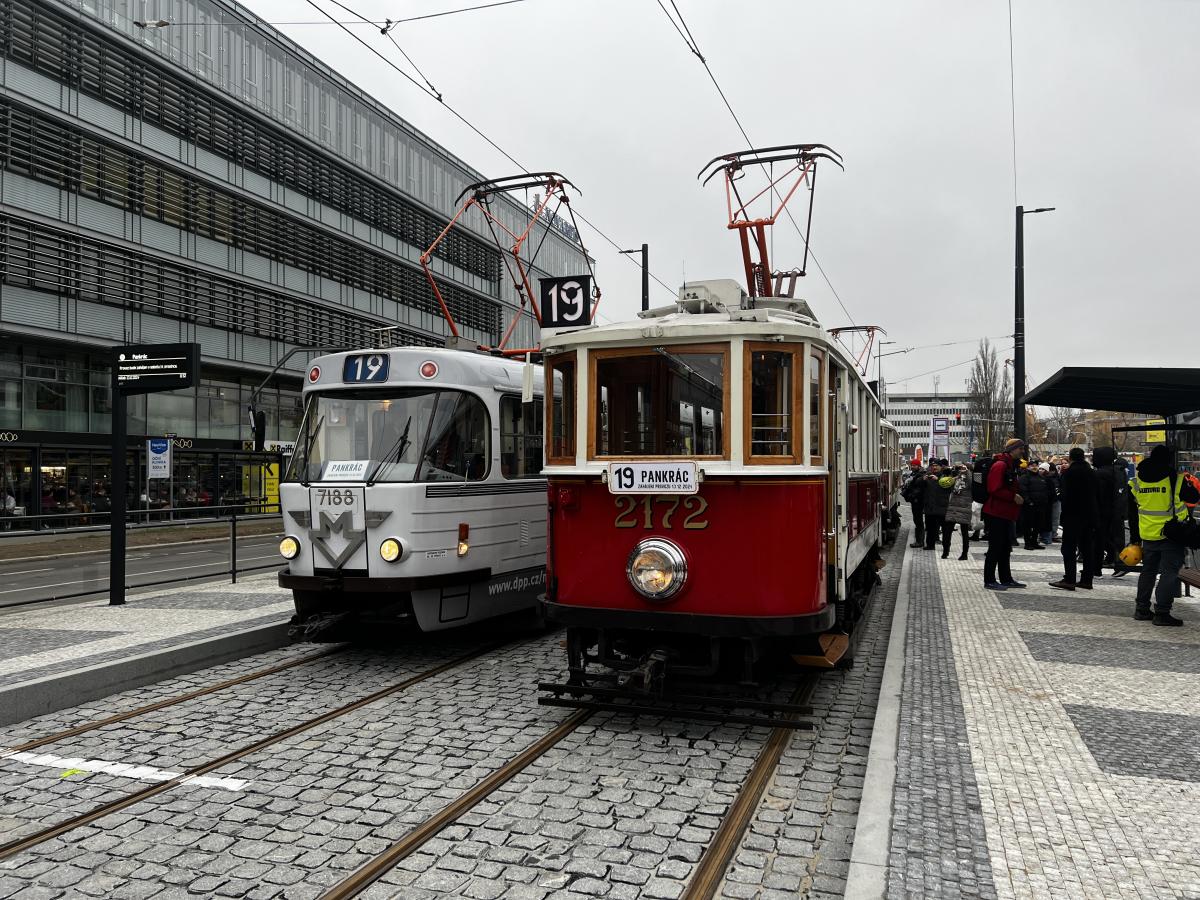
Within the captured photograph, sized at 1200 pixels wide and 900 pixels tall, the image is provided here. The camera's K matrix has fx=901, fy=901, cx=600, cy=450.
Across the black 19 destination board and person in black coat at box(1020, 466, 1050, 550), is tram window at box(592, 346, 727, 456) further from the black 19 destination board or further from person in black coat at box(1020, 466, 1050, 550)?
person in black coat at box(1020, 466, 1050, 550)

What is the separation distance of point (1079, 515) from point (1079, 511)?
64 millimetres

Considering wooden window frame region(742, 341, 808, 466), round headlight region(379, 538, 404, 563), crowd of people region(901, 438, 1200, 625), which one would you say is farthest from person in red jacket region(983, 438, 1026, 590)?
round headlight region(379, 538, 404, 563)

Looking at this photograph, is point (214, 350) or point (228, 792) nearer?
point (228, 792)

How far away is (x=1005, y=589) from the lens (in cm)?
1177

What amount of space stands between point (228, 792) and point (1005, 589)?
10.0 m

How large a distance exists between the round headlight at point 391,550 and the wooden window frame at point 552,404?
1719 mm

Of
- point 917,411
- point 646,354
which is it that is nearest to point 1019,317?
point 646,354

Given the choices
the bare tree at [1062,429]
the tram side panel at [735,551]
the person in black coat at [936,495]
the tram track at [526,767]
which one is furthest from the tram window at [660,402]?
the bare tree at [1062,429]

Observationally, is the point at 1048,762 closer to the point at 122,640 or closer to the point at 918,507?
the point at 122,640

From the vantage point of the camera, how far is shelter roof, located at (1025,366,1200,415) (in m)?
9.41

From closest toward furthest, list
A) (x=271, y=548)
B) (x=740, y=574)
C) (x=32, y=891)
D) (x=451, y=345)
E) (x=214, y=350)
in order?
(x=32, y=891)
(x=740, y=574)
(x=451, y=345)
(x=271, y=548)
(x=214, y=350)

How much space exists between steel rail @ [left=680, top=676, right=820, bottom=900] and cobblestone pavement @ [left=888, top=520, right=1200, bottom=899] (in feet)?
2.43

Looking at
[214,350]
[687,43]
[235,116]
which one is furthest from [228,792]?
[235,116]

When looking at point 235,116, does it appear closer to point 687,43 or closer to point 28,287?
point 28,287
